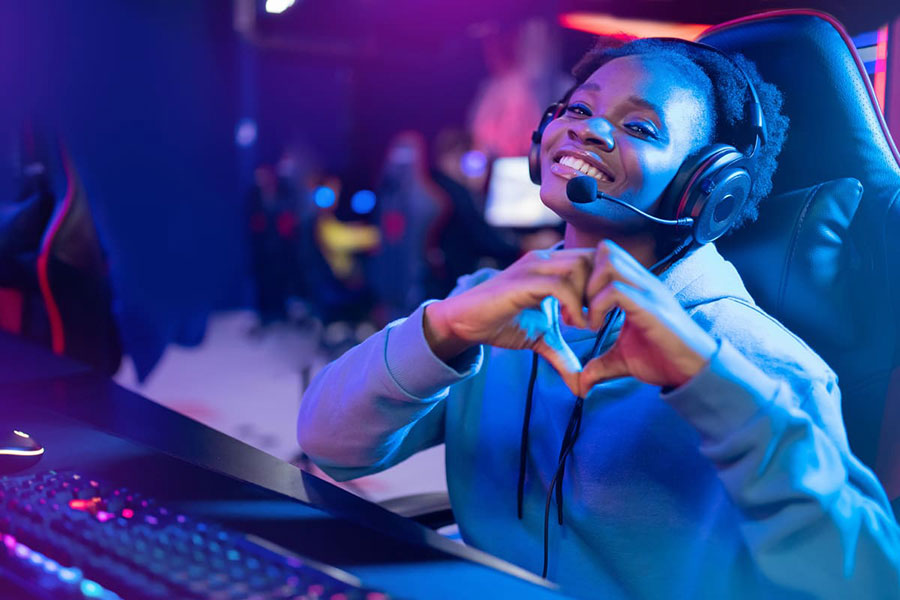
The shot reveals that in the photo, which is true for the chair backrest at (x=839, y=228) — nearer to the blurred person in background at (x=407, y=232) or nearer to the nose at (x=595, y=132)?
the nose at (x=595, y=132)

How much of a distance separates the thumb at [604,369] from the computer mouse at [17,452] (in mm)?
496

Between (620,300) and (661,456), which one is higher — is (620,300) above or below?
above

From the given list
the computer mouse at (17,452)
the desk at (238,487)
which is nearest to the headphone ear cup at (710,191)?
the desk at (238,487)

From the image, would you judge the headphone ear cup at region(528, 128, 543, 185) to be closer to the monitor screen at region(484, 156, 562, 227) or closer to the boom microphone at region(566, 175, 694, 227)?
the boom microphone at region(566, 175, 694, 227)

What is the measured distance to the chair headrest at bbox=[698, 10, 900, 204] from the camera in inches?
31.0

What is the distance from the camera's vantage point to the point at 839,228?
80 cm

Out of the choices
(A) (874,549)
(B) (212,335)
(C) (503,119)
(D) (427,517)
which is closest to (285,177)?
(B) (212,335)

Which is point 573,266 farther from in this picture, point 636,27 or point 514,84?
point 514,84

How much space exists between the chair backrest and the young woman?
0.11 feet

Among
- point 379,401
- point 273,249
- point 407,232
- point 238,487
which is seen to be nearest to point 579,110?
point 379,401

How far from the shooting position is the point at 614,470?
30.5 inches

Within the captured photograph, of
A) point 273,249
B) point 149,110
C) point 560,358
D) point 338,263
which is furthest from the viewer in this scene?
point 338,263

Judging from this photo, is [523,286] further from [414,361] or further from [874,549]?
[874,549]

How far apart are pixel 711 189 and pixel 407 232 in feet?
13.0
